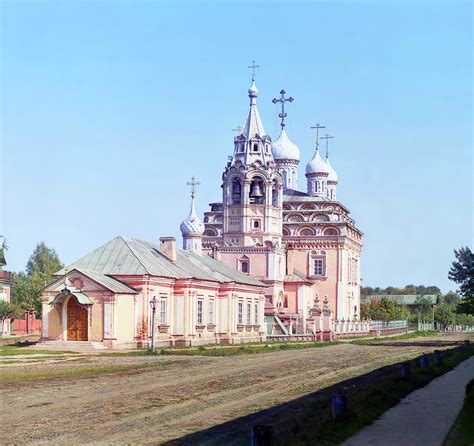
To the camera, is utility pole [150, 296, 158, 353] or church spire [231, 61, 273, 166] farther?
church spire [231, 61, 273, 166]

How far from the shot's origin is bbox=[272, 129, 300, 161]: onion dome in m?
78.2

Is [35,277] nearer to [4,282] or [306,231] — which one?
[4,282]

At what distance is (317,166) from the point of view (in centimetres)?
7938

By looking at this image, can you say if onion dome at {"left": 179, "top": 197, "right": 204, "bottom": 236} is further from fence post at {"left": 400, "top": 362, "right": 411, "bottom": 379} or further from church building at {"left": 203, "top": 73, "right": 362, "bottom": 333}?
fence post at {"left": 400, "top": 362, "right": 411, "bottom": 379}

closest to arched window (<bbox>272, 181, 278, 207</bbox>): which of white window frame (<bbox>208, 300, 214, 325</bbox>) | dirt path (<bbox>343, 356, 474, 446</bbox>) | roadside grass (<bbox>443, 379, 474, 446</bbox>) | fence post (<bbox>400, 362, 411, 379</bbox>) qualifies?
white window frame (<bbox>208, 300, 214, 325</bbox>)

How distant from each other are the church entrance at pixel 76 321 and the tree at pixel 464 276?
2190cm

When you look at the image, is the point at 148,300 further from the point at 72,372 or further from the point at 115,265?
the point at 72,372

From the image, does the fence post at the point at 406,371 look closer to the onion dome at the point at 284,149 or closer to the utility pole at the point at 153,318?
the utility pole at the point at 153,318

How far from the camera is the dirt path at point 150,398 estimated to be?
15000 millimetres

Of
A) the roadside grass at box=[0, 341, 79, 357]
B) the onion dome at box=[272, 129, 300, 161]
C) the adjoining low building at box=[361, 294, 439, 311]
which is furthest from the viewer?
the adjoining low building at box=[361, 294, 439, 311]

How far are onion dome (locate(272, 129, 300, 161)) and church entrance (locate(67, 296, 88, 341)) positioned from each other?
38.2 meters

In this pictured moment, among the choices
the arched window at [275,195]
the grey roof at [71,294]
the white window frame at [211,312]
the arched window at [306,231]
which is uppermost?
the arched window at [275,195]

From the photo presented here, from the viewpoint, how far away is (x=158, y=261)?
4819 centimetres

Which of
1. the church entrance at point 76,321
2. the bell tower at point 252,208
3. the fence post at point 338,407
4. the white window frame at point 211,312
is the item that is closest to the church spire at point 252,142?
the bell tower at point 252,208
